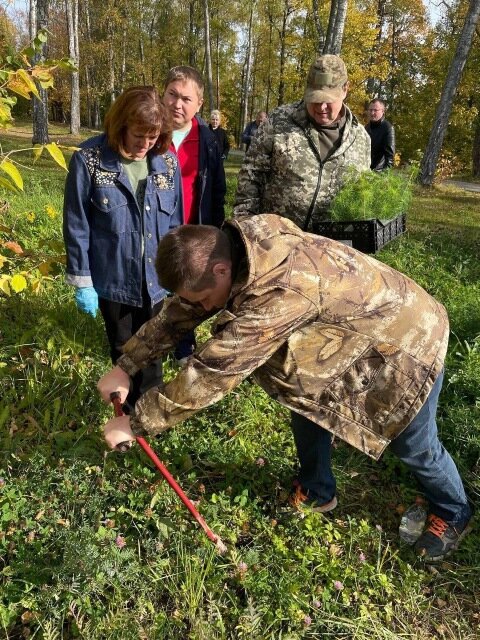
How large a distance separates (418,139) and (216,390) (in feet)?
73.8

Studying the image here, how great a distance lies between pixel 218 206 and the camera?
341cm

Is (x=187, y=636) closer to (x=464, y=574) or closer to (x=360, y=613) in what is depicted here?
(x=360, y=613)

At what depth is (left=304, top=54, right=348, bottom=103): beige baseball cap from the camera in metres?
2.55

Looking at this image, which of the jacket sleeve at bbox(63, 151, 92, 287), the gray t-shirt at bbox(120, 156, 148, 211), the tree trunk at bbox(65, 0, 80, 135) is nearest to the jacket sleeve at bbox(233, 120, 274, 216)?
the gray t-shirt at bbox(120, 156, 148, 211)

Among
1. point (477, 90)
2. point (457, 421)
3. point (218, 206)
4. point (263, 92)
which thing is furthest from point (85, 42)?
point (457, 421)

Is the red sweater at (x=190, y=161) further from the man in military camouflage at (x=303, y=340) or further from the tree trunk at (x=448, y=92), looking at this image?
Result: the tree trunk at (x=448, y=92)

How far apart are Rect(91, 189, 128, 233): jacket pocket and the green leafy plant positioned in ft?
3.61

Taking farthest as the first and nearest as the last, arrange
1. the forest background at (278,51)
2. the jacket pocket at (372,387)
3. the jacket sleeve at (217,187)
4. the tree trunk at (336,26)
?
1. the forest background at (278,51)
2. the tree trunk at (336,26)
3. the jacket sleeve at (217,187)
4. the jacket pocket at (372,387)

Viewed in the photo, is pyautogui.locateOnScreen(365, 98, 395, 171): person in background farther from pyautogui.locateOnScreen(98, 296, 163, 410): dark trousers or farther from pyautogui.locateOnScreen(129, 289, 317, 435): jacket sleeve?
pyautogui.locateOnScreen(129, 289, 317, 435): jacket sleeve

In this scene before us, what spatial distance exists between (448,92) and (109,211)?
10777 mm

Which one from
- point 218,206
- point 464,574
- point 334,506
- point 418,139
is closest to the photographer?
point 464,574

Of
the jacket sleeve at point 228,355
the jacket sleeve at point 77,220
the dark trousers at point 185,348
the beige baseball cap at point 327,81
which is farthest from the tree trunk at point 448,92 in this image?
the jacket sleeve at point 228,355

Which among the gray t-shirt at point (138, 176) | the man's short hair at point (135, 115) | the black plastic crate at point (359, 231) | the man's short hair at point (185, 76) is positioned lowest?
the black plastic crate at point (359, 231)

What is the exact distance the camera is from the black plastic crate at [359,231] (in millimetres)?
2609
